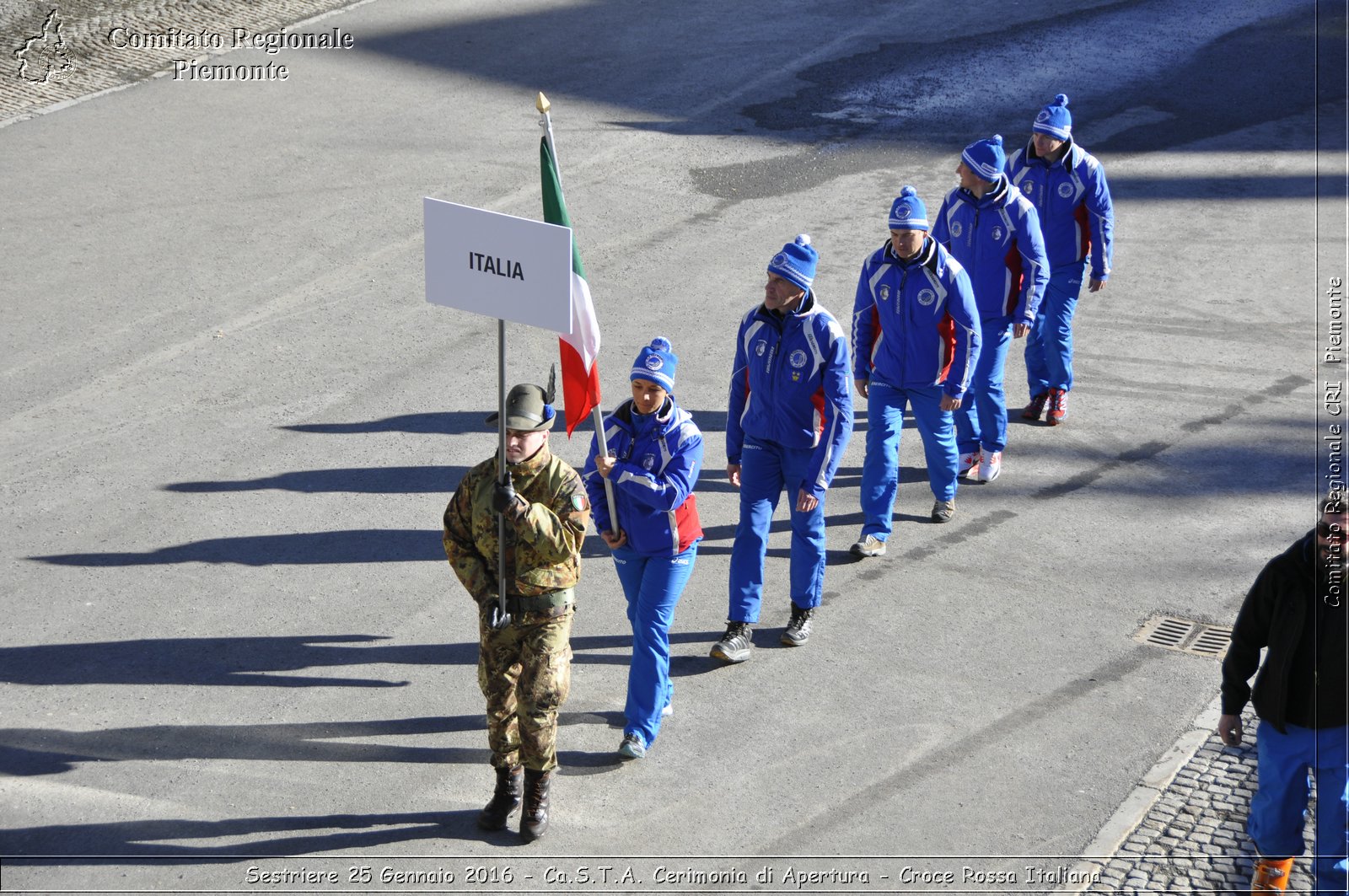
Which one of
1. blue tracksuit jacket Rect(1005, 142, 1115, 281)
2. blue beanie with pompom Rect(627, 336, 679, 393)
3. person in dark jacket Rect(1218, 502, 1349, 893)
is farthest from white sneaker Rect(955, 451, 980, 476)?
person in dark jacket Rect(1218, 502, 1349, 893)

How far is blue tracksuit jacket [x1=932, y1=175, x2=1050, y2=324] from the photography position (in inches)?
385

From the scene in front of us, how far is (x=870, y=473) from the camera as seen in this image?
901cm

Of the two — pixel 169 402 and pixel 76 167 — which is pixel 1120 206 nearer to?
pixel 169 402

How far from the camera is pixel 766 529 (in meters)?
7.93

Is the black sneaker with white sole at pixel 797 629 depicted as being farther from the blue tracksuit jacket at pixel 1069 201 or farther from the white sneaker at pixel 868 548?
the blue tracksuit jacket at pixel 1069 201

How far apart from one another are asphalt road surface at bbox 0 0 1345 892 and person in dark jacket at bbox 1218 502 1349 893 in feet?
3.16

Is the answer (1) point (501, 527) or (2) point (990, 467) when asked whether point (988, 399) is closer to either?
(2) point (990, 467)

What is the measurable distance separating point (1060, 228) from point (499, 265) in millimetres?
5870

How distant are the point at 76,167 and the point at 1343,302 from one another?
1226cm

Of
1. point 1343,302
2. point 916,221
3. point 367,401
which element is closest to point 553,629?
point 916,221

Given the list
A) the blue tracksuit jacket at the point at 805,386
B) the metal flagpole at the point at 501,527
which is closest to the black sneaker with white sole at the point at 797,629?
the blue tracksuit jacket at the point at 805,386

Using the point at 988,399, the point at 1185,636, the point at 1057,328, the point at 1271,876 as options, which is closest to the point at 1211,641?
the point at 1185,636

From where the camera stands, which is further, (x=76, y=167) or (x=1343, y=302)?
(x=76, y=167)

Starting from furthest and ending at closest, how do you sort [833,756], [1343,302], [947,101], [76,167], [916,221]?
1. [947,101]
2. [76,167]
3. [1343,302]
4. [916,221]
5. [833,756]
